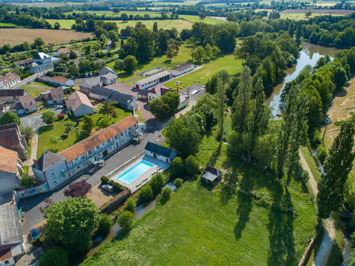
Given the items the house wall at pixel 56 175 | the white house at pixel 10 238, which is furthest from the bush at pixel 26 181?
the white house at pixel 10 238

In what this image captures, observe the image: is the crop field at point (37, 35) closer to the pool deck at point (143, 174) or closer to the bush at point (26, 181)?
the bush at point (26, 181)

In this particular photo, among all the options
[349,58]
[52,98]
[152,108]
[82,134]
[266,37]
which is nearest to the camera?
[82,134]

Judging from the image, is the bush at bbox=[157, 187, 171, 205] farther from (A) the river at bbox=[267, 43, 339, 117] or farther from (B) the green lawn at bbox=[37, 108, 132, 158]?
(A) the river at bbox=[267, 43, 339, 117]

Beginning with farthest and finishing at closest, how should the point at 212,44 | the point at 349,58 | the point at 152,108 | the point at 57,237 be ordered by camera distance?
the point at 212,44 → the point at 349,58 → the point at 152,108 → the point at 57,237

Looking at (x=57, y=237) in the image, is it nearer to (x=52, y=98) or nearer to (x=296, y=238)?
(x=296, y=238)

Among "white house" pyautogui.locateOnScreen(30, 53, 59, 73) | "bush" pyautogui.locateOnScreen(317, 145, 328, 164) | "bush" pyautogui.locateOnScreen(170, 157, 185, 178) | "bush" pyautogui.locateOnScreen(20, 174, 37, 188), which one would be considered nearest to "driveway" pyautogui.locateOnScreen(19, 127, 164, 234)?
"bush" pyautogui.locateOnScreen(20, 174, 37, 188)

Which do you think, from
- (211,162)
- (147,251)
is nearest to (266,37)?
(211,162)

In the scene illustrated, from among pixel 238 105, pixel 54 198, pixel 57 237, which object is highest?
pixel 238 105
